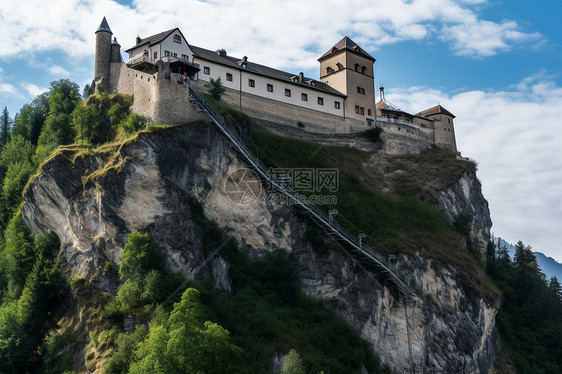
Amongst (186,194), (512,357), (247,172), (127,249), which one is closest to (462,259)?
(512,357)

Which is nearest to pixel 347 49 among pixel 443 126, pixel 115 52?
pixel 443 126

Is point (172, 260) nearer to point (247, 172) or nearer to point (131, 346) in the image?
point (131, 346)

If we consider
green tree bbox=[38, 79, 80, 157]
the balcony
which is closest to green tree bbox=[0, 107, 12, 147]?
green tree bbox=[38, 79, 80, 157]

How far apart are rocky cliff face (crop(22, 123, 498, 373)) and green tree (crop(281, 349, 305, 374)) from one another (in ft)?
26.5

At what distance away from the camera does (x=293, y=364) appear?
38.6 metres

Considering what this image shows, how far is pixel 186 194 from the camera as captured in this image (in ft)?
153

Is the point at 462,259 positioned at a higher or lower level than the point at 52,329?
higher

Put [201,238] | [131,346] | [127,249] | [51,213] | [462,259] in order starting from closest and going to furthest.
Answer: [131,346] → [127,249] → [201,238] → [51,213] → [462,259]

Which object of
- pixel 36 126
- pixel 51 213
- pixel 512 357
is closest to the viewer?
pixel 51 213

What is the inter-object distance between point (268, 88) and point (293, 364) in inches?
1239

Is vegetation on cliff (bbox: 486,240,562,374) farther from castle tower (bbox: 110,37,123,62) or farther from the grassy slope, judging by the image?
castle tower (bbox: 110,37,123,62)

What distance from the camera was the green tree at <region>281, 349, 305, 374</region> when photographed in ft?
126

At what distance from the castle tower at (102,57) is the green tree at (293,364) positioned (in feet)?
95.6

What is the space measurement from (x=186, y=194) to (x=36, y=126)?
99.8ft
